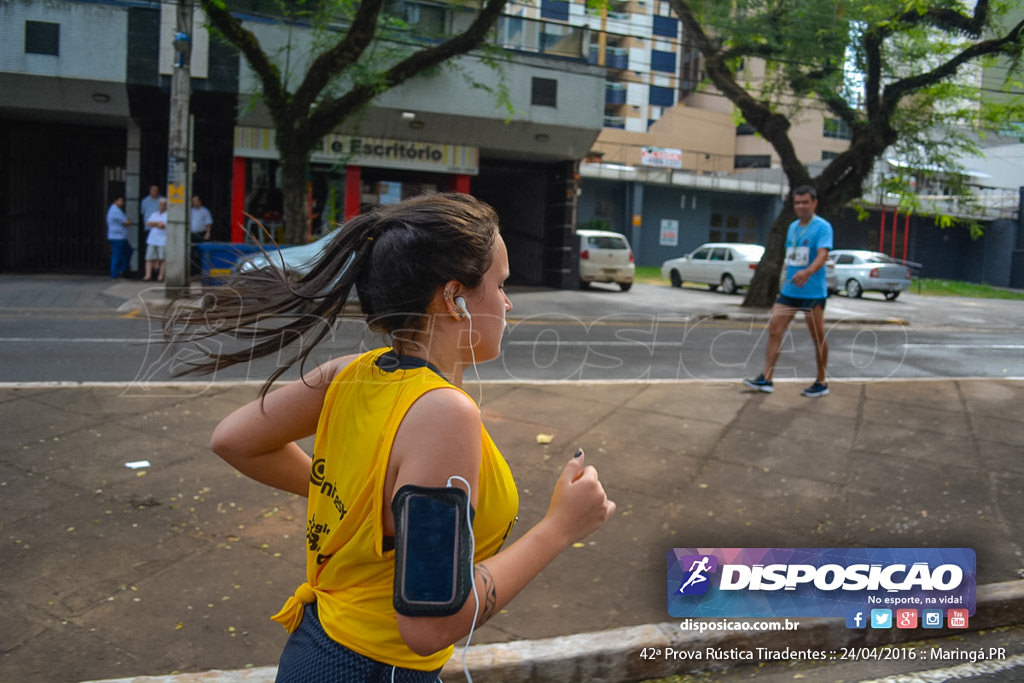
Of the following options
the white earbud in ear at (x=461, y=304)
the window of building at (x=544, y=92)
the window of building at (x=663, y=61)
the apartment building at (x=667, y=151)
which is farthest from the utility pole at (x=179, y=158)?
the window of building at (x=663, y=61)

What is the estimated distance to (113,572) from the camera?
3898mm

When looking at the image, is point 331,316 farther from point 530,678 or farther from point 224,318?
point 530,678

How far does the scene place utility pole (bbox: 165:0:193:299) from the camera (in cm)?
1456

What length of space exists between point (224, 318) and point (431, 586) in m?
0.83

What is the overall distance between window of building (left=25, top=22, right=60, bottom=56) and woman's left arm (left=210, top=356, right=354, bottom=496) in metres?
19.5

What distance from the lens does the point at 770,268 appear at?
2008cm

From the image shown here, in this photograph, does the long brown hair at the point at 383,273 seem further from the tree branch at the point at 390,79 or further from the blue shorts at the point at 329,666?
the tree branch at the point at 390,79

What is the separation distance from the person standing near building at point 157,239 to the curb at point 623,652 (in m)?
15.7

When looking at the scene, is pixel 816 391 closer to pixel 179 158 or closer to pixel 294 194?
pixel 294 194

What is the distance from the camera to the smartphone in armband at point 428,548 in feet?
4.60

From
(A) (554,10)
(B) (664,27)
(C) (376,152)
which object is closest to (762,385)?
(A) (554,10)

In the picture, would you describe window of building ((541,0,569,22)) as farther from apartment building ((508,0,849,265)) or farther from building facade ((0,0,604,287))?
building facade ((0,0,604,287))

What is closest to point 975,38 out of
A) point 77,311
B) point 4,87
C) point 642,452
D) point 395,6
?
point 395,6

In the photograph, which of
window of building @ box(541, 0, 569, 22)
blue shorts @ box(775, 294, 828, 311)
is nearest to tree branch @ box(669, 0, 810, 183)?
window of building @ box(541, 0, 569, 22)
